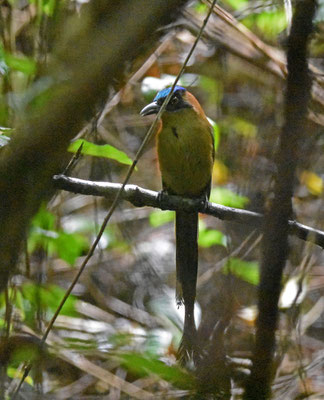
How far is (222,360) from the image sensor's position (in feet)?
3.70

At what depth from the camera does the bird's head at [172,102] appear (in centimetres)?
367

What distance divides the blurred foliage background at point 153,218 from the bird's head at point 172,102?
217 mm

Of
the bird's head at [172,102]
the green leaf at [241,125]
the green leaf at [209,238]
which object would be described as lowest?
the green leaf at [209,238]

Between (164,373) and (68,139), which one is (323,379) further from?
(68,139)

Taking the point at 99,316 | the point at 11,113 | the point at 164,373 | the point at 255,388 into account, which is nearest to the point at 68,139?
the point at 255,388

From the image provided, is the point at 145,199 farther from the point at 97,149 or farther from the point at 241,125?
the point at 241,125

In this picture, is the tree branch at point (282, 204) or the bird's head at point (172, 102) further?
the bird's head at point (172, 102)

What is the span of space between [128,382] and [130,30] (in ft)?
12.0

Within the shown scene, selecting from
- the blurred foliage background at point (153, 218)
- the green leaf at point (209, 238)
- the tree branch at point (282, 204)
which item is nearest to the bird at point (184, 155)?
the blurred foliage background at point (153, 218)

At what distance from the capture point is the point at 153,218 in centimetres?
425

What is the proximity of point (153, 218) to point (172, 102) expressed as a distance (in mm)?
862

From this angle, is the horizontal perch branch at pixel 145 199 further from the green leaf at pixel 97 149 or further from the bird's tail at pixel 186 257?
the bird's tail at pixel 186 257

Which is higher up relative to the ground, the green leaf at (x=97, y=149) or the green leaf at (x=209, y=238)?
the green leaf at (x=209, y=238)

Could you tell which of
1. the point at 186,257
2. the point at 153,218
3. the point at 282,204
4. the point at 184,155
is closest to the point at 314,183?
the point at 153,218
